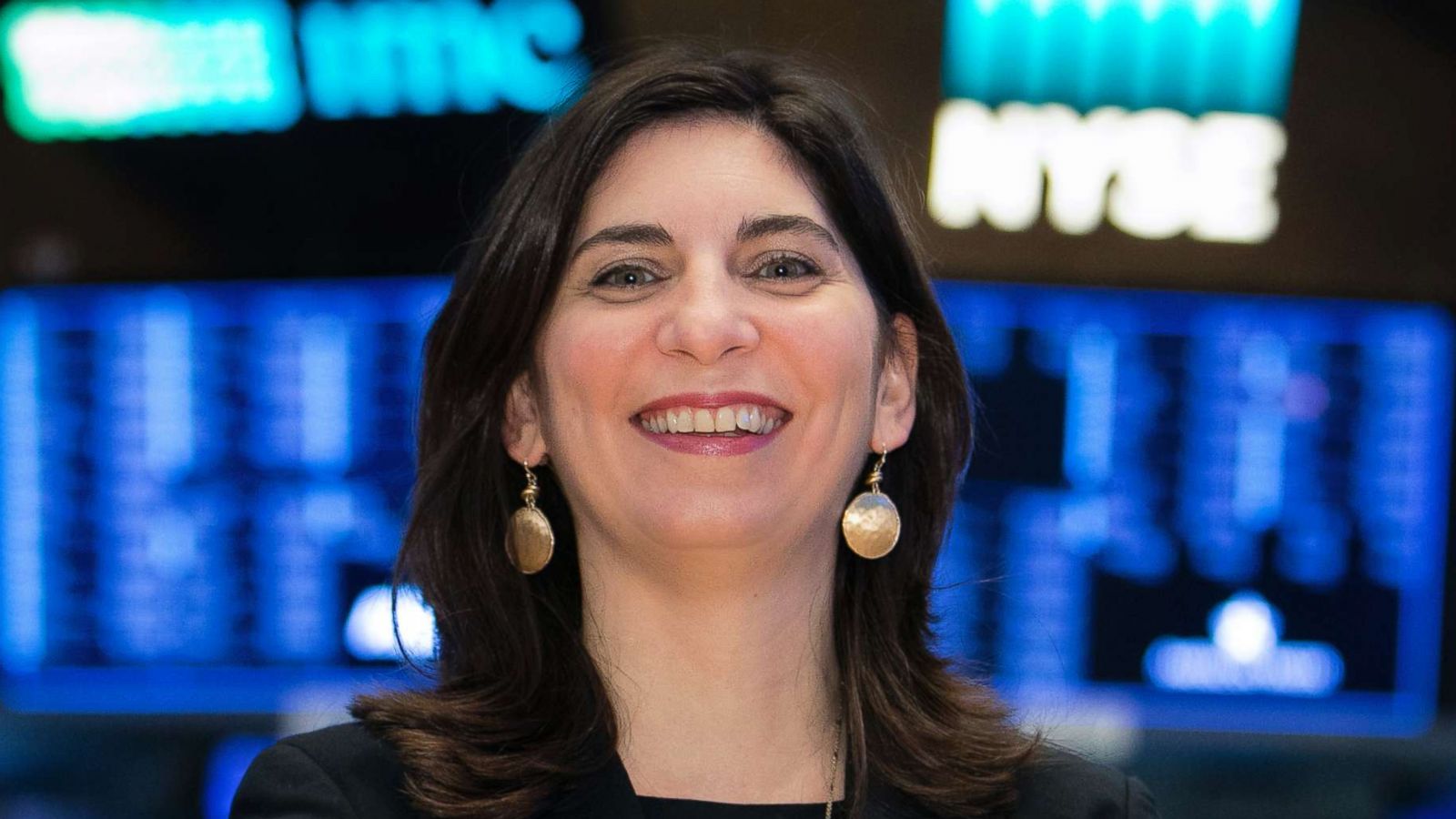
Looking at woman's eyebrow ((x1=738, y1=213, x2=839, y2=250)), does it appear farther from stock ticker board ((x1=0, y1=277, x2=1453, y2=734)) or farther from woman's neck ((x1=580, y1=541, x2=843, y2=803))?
stock ticker board ((x1=0, y1=277, x2=1453, y2=734))

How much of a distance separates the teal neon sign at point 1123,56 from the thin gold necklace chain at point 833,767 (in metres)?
1.60

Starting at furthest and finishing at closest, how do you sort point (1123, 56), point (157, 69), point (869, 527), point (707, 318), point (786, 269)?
point (157, 69), point (1123, 56), point (869, 527), point (786, 269), point (707, 318)

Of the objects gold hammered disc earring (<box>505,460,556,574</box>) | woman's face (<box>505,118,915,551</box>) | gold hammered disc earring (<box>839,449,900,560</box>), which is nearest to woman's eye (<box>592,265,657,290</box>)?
woman's face (<box>505,118,915,551</box>)

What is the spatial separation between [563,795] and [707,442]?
366mm

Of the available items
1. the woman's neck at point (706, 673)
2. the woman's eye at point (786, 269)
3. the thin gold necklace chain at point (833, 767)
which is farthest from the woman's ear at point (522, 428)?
the thin gold necklace chain at point (833, 767)

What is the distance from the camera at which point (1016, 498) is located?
10.5 feet

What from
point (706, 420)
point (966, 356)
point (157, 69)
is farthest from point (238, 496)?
point (706, 420)

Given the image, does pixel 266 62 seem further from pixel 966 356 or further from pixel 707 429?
pixel 707 429

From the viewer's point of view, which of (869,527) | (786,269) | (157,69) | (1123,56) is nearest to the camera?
(786,269)

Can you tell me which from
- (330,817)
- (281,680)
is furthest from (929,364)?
(281,680)

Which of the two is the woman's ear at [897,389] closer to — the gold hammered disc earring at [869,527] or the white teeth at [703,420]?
the gold hammered disc earring at [869,527]

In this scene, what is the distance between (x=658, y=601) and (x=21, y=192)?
6.88 ft

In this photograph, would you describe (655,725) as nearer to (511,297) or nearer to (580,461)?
(580,461)

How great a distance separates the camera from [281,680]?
3.23 meters
